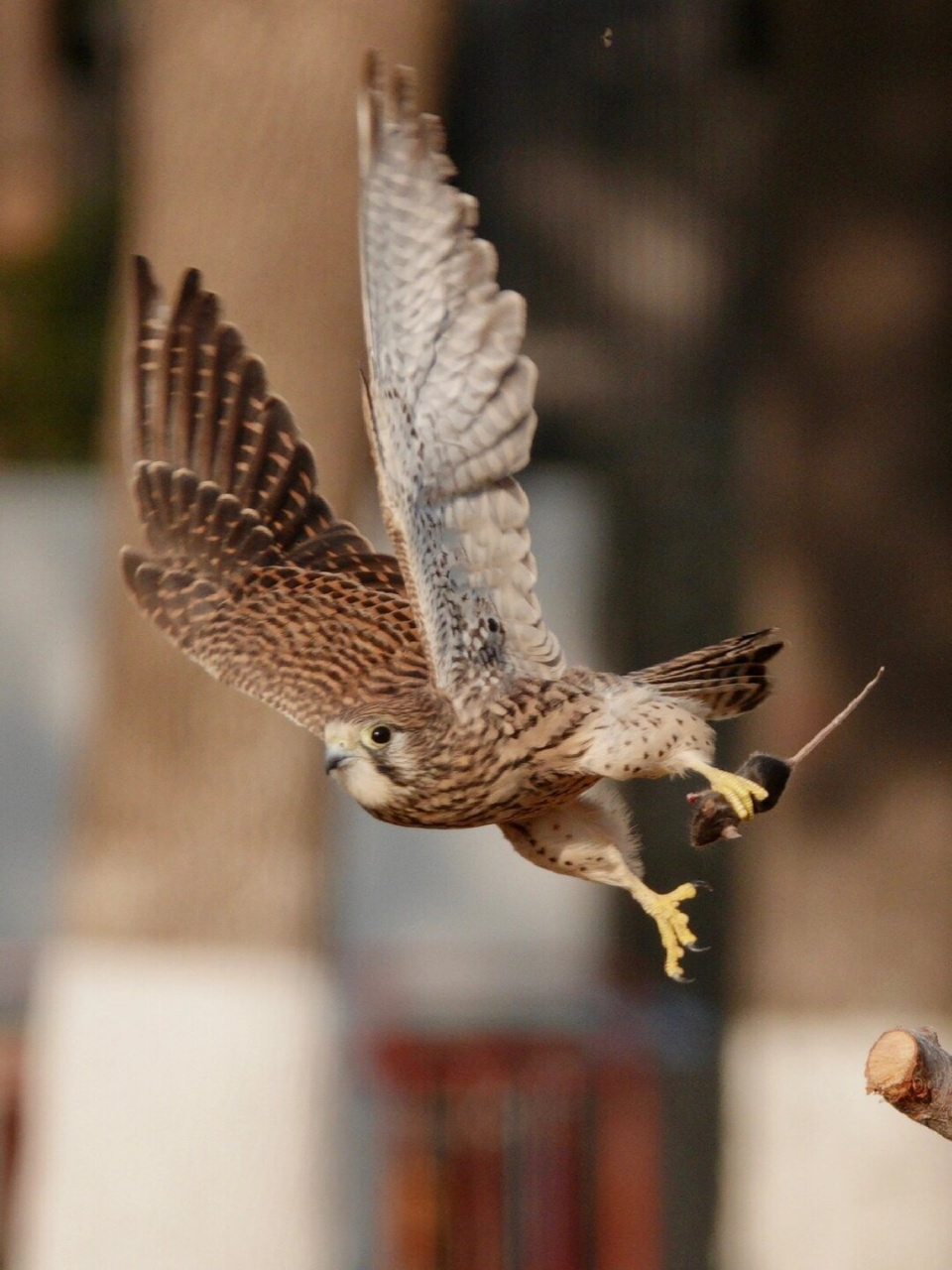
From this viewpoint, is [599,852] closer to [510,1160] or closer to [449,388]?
[449,388]

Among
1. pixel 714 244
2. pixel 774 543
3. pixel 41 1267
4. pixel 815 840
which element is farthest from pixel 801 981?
pixel 714 244

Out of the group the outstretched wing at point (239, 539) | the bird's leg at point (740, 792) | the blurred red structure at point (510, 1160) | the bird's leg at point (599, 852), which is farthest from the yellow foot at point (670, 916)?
the blurred red structure at point (510, 1160)

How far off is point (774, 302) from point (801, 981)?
6.85ft

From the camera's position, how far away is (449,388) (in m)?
2.08

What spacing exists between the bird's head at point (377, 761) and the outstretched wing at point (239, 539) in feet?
1.29

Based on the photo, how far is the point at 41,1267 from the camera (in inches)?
205

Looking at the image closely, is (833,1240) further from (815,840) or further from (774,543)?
(774,543)

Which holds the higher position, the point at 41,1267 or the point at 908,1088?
the point at 908,1088

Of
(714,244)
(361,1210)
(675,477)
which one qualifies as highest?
(714,244)

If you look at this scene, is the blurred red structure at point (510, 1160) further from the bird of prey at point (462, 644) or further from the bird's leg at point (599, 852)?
the bird's leg at point (599, 852)

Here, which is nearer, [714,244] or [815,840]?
[815,840]

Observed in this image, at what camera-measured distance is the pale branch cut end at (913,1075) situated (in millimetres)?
1845

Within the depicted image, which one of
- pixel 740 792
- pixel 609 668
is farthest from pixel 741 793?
pixel 609 668

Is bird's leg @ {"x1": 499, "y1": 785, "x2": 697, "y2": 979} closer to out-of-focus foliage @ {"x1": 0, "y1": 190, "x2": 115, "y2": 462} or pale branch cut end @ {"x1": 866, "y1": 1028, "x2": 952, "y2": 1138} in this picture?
pale branch cut end @ {"x1": 866, "y1": 1028, "x2": 952, "y2": 1138}
